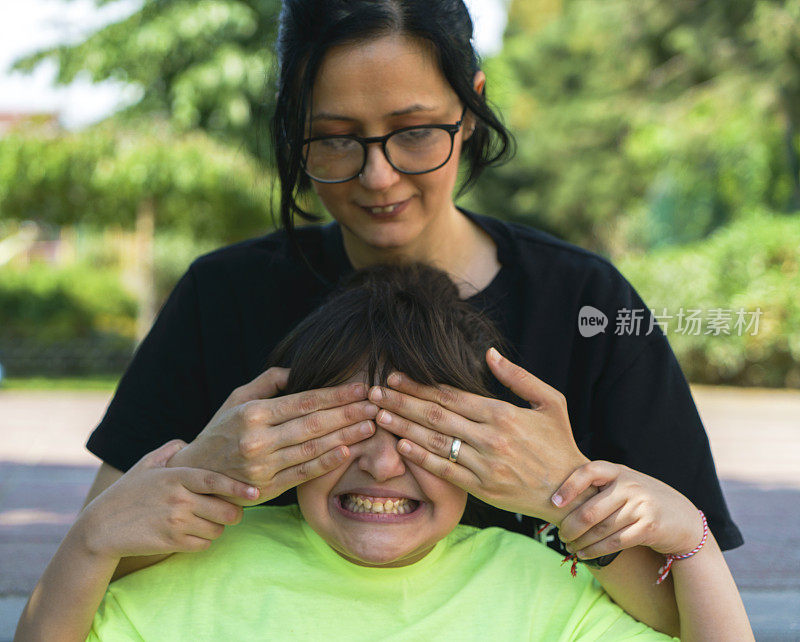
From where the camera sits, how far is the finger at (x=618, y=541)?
1428mm

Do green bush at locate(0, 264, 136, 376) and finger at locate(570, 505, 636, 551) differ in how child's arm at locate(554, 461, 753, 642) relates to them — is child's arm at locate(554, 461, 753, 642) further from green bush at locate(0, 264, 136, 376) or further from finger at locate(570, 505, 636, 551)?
green bush at locate(0, 264, 136, 376)

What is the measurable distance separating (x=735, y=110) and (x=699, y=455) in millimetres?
11092

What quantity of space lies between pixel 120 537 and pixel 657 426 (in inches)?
45.5

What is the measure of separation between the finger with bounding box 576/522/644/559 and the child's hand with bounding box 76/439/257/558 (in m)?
0.66

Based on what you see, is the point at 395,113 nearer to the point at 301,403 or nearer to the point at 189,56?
→ the point at 301,403

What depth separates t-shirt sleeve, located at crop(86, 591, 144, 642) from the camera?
5.18ft

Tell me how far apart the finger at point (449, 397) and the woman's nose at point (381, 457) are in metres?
0.09

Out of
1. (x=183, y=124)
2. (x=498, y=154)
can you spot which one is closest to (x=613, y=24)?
(x=183, y=124)

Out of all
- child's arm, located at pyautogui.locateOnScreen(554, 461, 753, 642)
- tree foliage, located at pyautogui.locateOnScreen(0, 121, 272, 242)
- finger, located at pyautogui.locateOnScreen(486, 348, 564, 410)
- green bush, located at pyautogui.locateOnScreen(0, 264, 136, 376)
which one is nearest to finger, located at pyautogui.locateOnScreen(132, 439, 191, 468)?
finger, located at pyautogui.locateOnScreen(486, 348, 564, 410)

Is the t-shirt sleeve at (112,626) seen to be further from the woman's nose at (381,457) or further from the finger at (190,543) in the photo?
the woman's nose at (381,457)

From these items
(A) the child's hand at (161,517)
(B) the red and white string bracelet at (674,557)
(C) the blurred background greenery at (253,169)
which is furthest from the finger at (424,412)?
(C) the blurred background greenery at (253,169)

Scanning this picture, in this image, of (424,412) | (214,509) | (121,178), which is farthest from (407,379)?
(121,178)

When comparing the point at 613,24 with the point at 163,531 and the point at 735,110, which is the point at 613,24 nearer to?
the point at 735,110

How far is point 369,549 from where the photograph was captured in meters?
1.50
